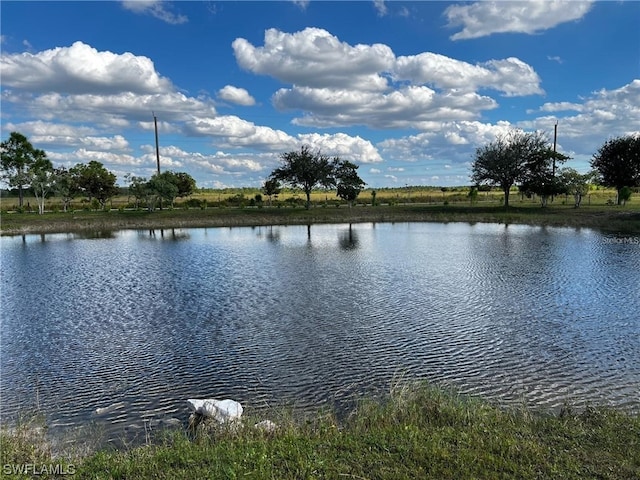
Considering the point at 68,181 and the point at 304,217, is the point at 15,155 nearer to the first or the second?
the point at 68,181

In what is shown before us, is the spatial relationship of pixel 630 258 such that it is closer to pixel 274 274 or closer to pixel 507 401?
pixel 274 274

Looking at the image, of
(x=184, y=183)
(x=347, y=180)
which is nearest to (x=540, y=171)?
(x=347, y=180)

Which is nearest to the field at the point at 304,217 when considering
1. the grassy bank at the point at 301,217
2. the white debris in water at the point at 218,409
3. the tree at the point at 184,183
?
the grassy bank at the point at 301,217

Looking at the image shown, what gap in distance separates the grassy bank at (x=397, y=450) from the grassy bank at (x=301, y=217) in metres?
46.4

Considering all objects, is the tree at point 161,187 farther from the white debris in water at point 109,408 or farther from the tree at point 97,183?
the white debris in water at point 109,408

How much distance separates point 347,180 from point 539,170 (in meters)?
27.0

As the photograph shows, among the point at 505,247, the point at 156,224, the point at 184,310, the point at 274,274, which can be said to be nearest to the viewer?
the point at 184,310

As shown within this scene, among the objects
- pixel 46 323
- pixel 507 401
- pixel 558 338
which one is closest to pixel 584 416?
pixel 507 401

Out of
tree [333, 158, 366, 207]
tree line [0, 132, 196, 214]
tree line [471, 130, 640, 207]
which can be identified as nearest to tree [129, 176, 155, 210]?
tree line [0, 132, 196, 214]

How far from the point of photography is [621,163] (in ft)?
180

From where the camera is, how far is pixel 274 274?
24359 millimetres

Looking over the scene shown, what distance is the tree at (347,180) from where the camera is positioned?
70250 millimetres

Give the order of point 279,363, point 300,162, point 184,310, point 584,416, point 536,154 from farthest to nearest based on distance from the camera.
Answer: point 300,162
point 536,154
point 184,310
point 279,363
point 584,416

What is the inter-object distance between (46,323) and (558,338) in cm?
1636
